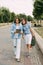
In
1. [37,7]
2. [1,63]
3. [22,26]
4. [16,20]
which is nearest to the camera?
[1,63]

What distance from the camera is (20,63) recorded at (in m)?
9.21

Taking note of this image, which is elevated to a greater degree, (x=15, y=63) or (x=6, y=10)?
(x=15, y=63)

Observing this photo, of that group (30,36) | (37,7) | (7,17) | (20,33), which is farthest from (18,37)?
(7,17)

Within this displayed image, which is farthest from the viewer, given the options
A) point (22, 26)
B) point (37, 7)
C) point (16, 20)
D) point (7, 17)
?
point (7, 17)

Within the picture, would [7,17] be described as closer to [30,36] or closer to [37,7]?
[37,7]

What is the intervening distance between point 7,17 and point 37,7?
47.5 metres

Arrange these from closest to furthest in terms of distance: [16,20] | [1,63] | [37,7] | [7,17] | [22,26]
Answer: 1. [1,63]
2. [16,20]
3. [22,26]
4. [37,7]
5. [7,17]

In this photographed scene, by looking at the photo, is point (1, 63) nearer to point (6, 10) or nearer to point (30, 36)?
point (30, 36)

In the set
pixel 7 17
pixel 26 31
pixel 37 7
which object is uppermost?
pixel 26 31

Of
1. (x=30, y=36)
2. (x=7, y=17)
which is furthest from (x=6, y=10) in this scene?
(x=30, y=36)

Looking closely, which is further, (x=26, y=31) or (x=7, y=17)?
(x=7, y=17)

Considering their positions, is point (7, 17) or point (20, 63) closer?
point (20, 63)

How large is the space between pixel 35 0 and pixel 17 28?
58610mm

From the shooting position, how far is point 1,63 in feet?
29.8
